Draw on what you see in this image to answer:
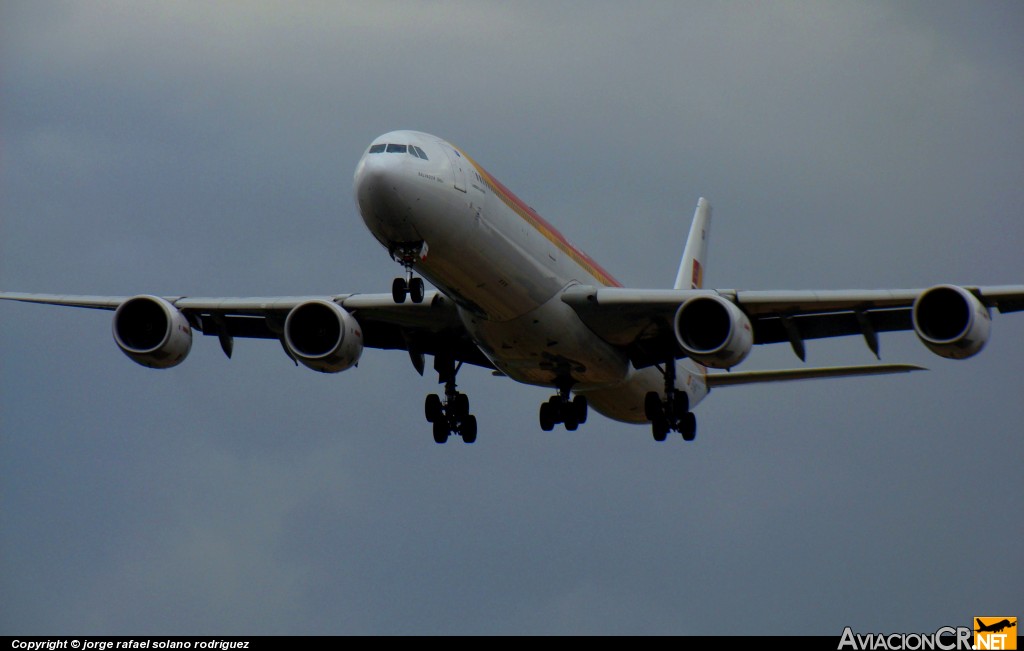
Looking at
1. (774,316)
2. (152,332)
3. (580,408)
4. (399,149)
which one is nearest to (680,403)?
(580,408)

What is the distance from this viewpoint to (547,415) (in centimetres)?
4638

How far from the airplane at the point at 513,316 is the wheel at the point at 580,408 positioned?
0.10 metres

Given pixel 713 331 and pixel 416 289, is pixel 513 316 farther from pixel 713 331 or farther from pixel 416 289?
pixel 713 331

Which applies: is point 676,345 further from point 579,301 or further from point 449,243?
point 449,243

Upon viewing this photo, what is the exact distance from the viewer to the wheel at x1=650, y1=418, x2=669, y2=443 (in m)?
47.2

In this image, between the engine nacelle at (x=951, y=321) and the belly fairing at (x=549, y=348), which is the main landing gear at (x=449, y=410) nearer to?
the belly fairing at (x=549, y=348)

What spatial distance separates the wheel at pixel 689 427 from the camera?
47250 mm

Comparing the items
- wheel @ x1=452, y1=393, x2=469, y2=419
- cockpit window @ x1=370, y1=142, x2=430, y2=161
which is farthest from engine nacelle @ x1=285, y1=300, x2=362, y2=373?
cockpit window @ x1=370, y1=142, x2=430, y2=161

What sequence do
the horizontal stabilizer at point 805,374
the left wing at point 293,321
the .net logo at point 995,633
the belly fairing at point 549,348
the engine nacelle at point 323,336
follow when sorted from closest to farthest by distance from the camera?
the .net logo at point 995,633 < the belly fairing at point 549,348 < the engine nacelle at point 323,336 < the left wing at point 293,321 < the horizontal stabilizer at point 805,374

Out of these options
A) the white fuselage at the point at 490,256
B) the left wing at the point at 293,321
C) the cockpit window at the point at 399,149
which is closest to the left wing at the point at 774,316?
the white fuselage at the point at 490,256

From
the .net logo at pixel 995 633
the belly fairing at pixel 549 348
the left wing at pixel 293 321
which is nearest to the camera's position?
the .net logo at pixel 995 633

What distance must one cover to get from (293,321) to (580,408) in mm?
7804

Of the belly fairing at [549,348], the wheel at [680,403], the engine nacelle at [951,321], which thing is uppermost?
the wheel at [680,403]

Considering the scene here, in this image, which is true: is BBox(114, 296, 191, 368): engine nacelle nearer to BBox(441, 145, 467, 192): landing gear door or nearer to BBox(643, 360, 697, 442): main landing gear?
BBox(441, 145, 467, 192): landing gear door
